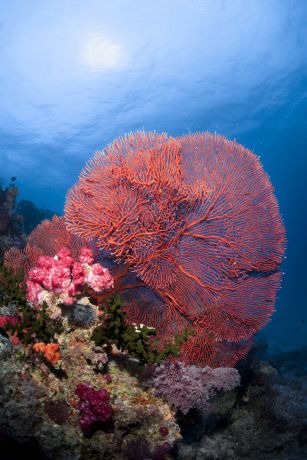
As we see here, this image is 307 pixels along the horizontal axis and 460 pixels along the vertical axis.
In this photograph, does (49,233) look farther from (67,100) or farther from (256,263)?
(67,100)

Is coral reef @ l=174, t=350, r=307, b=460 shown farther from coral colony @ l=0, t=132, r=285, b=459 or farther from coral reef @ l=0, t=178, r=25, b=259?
coral reef @ l=0, t=178, r=25, b=259

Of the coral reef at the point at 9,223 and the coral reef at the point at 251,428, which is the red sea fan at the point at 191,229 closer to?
the coral reef at the point at 251,428

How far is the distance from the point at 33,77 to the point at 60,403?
31.9 metres

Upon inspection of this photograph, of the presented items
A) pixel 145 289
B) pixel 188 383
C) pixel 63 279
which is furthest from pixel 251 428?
pixel 63 279

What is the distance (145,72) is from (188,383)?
30486mm

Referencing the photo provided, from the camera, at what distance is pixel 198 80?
31.9 metres

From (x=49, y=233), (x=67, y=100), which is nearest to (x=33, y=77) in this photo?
(x=67, y=100)

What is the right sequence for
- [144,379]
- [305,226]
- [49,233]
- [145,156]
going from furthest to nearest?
[305,226], [49,233], [145,156], [144,379]

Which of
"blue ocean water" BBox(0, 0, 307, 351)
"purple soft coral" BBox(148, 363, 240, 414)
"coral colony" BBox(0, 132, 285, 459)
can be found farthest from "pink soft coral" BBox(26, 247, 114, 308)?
"blue ocean water" BBox(0, 0, 307, 351)

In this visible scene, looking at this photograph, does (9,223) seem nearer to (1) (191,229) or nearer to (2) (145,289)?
(2) (145,289)

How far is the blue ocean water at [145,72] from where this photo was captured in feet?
79.3

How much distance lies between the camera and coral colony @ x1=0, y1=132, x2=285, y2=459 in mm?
4164

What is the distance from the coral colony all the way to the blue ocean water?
796 inches

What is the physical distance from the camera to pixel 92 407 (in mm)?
3873
